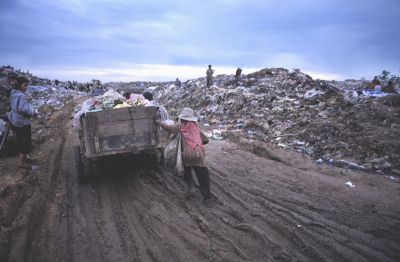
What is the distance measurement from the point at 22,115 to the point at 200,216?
15.9ft

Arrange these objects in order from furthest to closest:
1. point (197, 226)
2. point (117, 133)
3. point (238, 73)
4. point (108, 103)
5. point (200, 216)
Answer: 1. point (238, 73)
2. point (108, 103)
3. point (117, 133)
4. point (200, 216)
5. point (197, 226)

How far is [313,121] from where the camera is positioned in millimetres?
10555

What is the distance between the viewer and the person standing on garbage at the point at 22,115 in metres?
6.75

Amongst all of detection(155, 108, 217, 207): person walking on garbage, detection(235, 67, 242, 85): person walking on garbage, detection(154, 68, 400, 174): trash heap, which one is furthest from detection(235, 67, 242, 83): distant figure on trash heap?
detection(155, 108, 217, 207): person walking on garbage

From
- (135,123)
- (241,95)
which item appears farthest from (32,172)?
(241,95)

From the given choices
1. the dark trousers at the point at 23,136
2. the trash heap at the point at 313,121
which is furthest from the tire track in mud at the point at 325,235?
the dark trousers at the point at 23,136

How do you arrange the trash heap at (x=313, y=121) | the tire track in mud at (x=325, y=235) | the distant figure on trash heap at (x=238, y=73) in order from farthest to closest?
the distant figure on trash heap at (x=238, y=73)
the trash heap at (x=313, y=121)
the tire track in mud at (x=325, y=235)

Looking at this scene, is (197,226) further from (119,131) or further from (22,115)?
(22,115)

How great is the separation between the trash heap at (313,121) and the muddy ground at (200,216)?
126 cm

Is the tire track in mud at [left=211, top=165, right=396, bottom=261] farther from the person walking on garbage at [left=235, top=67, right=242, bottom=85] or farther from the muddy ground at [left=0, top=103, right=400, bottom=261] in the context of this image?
the person walking on garbage at [left=235, top=67, right=242, bottom=85]

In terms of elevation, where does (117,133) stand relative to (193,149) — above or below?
above

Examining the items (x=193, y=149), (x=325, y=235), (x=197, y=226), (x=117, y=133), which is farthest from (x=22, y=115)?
(x=325, y=235)

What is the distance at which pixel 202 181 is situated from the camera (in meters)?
5.31

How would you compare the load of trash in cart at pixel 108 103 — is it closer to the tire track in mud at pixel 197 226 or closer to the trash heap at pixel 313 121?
the tire track in mud at pixel 197 226
